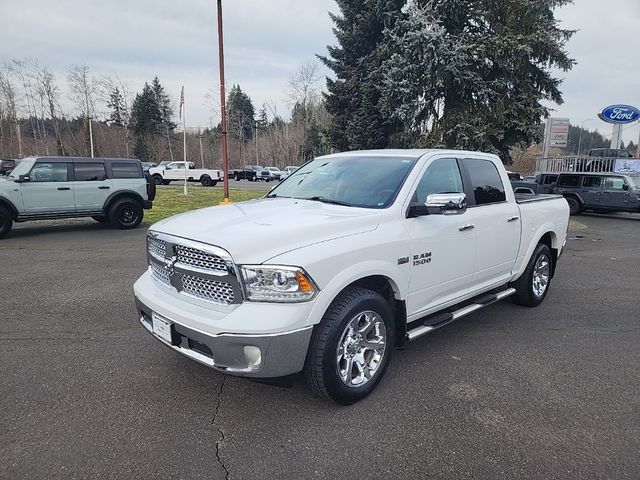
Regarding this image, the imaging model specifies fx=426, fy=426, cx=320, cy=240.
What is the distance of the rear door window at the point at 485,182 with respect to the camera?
4375mm

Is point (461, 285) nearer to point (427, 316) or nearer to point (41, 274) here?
point (427, 316)

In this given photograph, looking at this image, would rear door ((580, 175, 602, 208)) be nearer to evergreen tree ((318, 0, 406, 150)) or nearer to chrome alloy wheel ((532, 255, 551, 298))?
evergreen tree ((318, 0, 406, 150))

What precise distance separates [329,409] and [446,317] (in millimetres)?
1403

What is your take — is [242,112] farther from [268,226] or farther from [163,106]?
[268,226]

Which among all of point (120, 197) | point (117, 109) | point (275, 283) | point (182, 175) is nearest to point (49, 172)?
point (120, 197)

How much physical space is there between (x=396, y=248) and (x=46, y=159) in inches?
395

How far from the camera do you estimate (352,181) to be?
3992mm

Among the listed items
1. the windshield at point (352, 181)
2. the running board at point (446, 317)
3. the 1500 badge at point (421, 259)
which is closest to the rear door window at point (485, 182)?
the windshield at point (352, 181)

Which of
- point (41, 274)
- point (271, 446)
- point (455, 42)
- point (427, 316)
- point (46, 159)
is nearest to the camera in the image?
point (271, 446)

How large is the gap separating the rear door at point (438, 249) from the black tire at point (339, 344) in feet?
1.56

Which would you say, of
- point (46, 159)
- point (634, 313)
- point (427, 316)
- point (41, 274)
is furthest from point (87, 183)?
point (634, 313)

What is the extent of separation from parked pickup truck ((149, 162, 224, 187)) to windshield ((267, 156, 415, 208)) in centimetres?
2932

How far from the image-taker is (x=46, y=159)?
10.1 m

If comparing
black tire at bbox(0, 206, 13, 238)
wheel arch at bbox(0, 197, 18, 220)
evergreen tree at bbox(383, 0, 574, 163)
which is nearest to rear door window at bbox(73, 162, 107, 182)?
wheel arch at bbox(0, 197, 18, 220)
